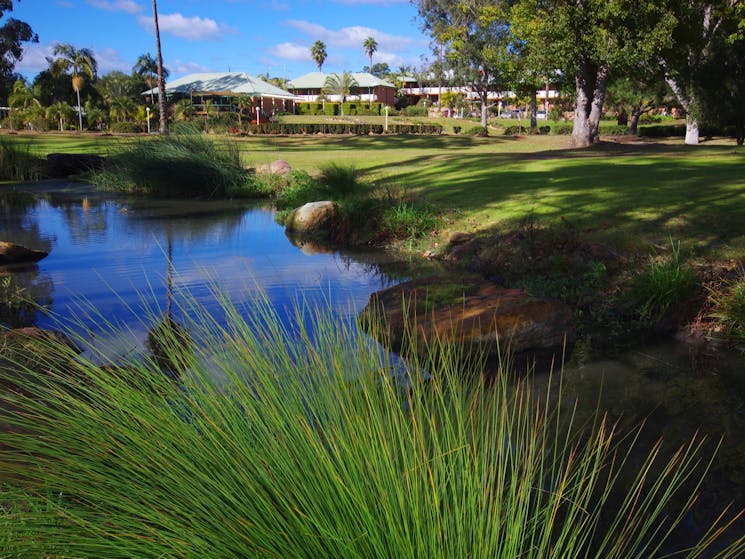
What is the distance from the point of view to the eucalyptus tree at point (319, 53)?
102m

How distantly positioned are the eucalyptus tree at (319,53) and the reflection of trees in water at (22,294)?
10032 cm

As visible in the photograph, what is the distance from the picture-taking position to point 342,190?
12.7 metres

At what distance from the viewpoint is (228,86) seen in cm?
5109

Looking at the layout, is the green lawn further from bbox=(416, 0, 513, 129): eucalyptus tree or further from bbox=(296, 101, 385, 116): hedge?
bbox=(296, 101, 385, 116): hedge

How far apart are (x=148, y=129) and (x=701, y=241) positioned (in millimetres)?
36944

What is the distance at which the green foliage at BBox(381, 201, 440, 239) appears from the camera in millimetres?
10219

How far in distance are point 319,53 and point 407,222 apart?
9961 cm

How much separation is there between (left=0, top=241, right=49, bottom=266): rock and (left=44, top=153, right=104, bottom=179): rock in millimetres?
10664

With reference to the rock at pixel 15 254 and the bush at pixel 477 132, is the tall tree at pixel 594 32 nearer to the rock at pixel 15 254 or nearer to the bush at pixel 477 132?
the bush at pixel 477 132

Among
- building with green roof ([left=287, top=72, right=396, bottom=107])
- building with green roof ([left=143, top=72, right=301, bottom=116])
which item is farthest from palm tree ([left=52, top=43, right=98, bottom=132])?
building with green roof ([left=287, top=72, right=396, bottom=107])

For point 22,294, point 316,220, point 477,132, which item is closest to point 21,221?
point 316,220

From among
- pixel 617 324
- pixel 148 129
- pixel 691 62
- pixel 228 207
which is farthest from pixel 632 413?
pixel 148 129

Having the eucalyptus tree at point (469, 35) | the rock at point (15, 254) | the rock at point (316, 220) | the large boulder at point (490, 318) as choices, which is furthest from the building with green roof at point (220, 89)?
the large boulder at point (490, 318)

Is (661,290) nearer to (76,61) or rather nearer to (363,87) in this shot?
(76,61)
